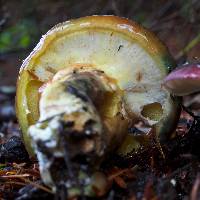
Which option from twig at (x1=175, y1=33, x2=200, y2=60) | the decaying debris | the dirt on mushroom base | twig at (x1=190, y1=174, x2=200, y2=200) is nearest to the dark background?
twig at (x1=175, y1=33, x2=200, y2=60)

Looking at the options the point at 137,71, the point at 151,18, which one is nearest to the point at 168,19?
the point at 151,18

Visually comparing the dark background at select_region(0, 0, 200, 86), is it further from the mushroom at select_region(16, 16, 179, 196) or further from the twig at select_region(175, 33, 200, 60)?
the mushroom at select_region(16, 16, 179, 196)

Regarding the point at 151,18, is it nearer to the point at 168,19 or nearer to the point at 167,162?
the point at 168,19

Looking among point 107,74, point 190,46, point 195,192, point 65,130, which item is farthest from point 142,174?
point 190,46

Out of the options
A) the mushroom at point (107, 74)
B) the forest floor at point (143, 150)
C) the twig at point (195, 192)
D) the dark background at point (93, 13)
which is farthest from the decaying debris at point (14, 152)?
the dark background at point (93, 13)

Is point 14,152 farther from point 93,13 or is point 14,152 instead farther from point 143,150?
point 93,13

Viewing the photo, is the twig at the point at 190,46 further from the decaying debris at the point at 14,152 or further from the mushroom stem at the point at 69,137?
the mushroom stem at the point at 69,137
